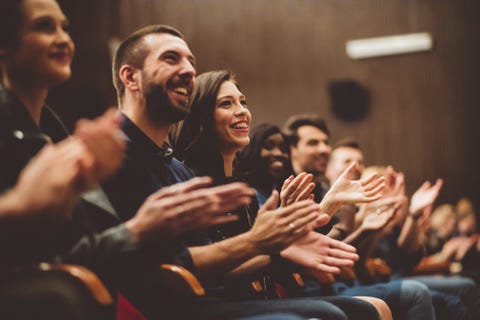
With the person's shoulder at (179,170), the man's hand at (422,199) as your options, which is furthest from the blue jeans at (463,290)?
the person's shoulder at (179,170)

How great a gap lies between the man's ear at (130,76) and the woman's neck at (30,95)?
0.49m

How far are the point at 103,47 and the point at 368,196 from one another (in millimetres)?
6482

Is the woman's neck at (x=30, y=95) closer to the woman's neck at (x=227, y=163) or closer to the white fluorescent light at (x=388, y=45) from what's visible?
the woman's neck at (x=227, y=163)

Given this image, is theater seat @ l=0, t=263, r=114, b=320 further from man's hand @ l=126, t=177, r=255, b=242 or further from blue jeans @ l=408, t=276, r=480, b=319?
blue jeans @ l=408, t=276, r=480, b=319

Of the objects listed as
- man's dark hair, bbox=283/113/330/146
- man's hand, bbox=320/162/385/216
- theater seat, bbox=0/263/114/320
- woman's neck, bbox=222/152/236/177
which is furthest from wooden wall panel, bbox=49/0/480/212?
theater seat, bbox=0/263/114/320

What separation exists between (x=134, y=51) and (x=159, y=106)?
0.24 m

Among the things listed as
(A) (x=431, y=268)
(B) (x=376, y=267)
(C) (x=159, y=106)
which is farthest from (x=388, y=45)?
(C) (x=159, y=106)

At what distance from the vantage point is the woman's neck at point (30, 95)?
1504mm

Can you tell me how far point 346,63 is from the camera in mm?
8062

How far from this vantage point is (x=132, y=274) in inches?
58.2

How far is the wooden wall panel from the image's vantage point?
7.72m

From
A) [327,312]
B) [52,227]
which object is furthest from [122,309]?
[327,312]

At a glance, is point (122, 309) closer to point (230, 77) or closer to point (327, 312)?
point (327, 312)

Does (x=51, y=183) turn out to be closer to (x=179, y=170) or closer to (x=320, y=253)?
(x=179, y=170)
